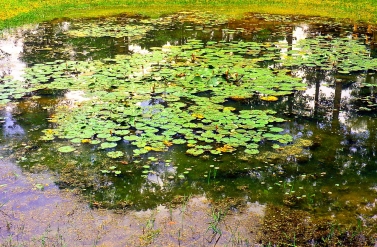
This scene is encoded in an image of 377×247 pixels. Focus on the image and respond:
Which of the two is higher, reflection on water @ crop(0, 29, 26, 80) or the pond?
reflection on water @ crop(0, 29, 26, 80)

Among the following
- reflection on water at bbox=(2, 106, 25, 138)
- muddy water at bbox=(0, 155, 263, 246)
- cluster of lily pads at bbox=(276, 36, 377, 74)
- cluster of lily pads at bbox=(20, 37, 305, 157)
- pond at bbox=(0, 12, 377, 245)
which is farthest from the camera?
cluster of lily pads at bbox=(276, 36, 377, 74)

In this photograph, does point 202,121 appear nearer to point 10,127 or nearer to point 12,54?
point 10,127

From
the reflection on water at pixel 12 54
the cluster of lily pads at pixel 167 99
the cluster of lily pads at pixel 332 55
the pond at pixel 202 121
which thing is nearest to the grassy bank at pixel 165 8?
the reflection on water at pixel 12 54

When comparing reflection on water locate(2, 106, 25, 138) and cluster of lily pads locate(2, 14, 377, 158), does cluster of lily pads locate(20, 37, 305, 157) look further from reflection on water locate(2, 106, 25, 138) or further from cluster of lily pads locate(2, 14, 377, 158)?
reflection on water locate(2, 106, 25, 138)

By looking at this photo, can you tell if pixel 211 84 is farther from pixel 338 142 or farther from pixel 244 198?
pixel 244 198

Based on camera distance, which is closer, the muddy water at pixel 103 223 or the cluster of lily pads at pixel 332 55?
the muddy water at pixel 103 223

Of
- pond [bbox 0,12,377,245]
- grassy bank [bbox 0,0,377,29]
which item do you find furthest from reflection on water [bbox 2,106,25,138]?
grassy bank [bbox 0,0,377,29]

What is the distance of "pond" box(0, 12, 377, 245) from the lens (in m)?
4.22

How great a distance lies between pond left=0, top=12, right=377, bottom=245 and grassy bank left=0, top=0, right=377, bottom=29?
461 centimetres

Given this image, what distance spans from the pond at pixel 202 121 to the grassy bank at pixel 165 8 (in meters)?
4.61

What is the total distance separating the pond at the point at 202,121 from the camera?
422 cm

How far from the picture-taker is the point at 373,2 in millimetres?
15680

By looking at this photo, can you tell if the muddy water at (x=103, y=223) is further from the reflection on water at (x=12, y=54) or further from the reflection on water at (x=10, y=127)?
the reflection on water at (x=12, y=54)

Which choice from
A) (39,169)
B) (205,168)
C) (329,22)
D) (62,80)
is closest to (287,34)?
(329,22)
